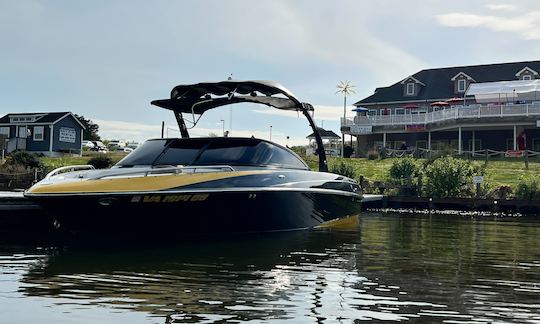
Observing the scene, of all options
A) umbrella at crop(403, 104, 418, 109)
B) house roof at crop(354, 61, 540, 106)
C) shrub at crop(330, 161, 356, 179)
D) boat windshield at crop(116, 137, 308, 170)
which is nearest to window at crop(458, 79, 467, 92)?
house roof at crop(354, 61, 540, 106)

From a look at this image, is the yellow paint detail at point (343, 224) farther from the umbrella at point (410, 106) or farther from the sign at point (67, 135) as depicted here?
the sign at point (67, 135)

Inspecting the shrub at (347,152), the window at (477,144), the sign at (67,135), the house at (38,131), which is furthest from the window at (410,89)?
the sign at (67,135)

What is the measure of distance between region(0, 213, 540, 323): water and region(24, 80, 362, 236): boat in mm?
382

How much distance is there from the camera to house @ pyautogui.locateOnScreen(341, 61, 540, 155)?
43181mm

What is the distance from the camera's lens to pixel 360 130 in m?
51.3

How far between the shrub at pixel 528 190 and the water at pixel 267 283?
16.3m

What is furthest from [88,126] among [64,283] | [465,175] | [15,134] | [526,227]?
[64,283]

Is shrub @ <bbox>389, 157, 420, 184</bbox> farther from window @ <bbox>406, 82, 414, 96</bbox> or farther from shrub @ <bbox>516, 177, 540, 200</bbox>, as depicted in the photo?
window @ <bbox>406, 82, 414, 96</bbox>

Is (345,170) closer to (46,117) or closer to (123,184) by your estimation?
(123,184)

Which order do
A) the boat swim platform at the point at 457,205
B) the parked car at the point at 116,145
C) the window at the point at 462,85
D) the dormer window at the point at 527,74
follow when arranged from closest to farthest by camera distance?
the boat swim platform at the point at 457,205, the dormer window at the point at 527,74, the window at the point at 462,85, the parked car at the point at 116,145

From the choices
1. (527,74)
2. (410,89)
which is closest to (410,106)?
(410,89)

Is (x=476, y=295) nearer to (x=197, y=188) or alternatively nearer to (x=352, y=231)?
(x=197, y=188)

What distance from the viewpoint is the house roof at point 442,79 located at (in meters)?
52.9

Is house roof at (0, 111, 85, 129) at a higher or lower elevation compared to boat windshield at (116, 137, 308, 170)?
higher
